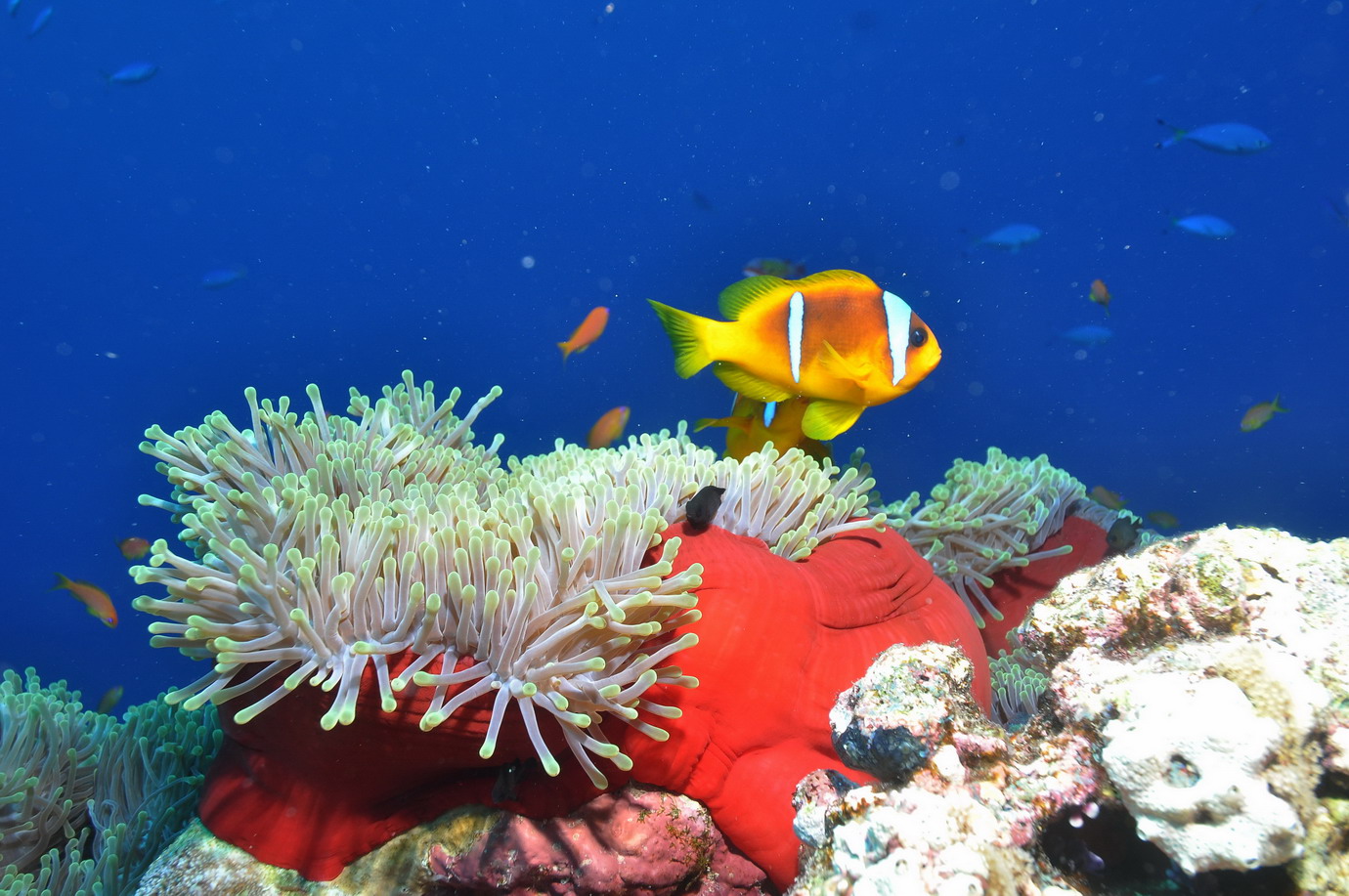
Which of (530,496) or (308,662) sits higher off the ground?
(530,496)

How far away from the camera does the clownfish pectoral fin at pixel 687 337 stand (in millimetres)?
2191

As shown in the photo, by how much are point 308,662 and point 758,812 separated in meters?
0.93

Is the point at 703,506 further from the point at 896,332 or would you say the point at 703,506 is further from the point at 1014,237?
the point at 1014,237

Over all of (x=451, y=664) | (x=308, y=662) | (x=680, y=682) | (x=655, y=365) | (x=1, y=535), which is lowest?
(x=680, y=682)

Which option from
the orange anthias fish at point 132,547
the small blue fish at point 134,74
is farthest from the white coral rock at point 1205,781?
the small blue fish at point 134,74

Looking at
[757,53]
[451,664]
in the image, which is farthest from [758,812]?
[757,53]

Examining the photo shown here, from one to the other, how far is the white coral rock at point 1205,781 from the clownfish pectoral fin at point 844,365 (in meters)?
1.39

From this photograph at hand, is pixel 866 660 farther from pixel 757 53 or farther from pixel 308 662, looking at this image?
pixel 757 53

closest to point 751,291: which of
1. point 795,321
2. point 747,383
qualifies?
point 795,321

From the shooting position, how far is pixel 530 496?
5.30 feet

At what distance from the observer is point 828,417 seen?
226cm

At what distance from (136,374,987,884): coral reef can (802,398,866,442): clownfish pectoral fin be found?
478 mm

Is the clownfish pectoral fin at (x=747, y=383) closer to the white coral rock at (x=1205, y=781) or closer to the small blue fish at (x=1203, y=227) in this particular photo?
the white coral rock at (x=1205, y=781)

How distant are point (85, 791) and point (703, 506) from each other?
79.2 inches
